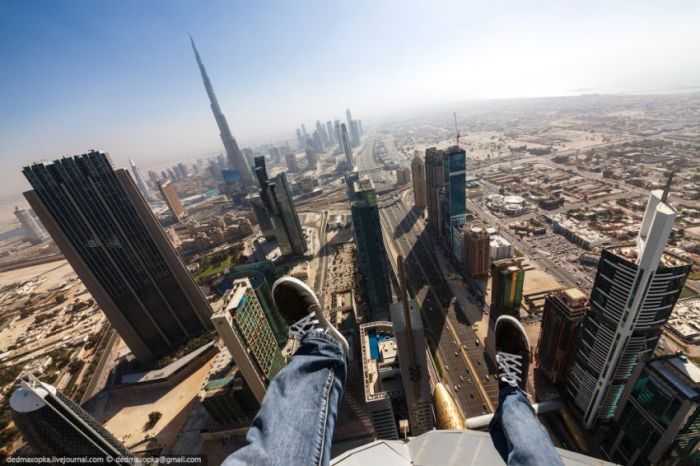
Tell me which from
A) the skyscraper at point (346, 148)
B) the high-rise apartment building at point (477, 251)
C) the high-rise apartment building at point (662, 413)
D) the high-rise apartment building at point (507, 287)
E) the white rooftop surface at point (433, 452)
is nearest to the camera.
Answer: the white rooftop surface at point (433, 452)

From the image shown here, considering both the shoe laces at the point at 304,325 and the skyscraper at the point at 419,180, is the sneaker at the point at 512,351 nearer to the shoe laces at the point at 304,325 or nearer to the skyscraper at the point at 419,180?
the shoe laces at the point at 304,325

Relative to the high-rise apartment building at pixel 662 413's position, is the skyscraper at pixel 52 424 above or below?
above

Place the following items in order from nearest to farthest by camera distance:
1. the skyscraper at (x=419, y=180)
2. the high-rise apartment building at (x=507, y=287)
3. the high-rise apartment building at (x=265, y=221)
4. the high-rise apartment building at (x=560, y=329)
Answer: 1. the high-rise apartment building at (x=560, y=329)
2. the high-rise apartment building at (x=507, y=287)
3. the skyscraper at (x=419, y=180)
4. the high-rise apartment building at (x=265, y=221)

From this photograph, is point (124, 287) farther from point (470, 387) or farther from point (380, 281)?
point (470, 387)

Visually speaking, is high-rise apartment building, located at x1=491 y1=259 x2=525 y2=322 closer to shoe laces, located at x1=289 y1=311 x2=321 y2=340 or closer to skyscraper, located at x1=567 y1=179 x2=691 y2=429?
skyscraper, located at x1=567 y1=179 x2=691 y2=429

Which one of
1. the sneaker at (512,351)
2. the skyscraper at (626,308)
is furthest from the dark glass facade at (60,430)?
the skyscraper at (626,308)

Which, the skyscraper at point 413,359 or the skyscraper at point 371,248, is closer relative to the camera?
the skyscraper at point 413,359

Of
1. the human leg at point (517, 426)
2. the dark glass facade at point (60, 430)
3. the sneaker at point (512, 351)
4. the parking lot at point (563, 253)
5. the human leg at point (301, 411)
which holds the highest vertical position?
the human leg at point (301, 411)

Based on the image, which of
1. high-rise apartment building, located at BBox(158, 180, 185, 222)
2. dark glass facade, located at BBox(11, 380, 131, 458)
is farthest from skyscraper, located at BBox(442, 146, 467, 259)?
high-rise apartment building, located at BBox(158, 180, 185, 222)

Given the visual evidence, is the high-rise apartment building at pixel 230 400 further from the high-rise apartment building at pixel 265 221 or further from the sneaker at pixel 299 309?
the high-rise apartment building at pixel 265 221

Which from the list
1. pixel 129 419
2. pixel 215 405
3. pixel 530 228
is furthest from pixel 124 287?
pixel 530 228
